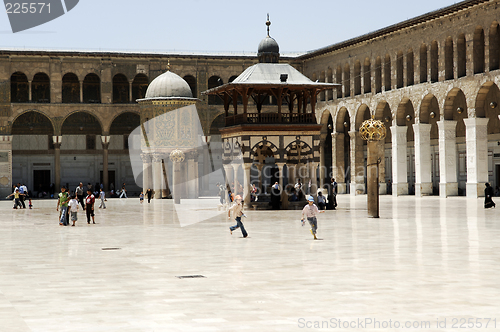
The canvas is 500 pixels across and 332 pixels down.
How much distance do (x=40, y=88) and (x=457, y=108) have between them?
30920 millimetres

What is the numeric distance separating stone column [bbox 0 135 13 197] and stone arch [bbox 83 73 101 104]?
681cm

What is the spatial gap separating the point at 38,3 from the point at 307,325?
10.6 m

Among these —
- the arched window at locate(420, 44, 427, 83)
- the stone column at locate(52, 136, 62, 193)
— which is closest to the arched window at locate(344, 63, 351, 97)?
the arched window at locate(420, 44, 427, 83)

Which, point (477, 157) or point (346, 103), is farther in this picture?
point (346, 103)

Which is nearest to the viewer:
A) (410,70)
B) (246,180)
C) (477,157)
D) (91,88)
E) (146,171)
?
(246,180)

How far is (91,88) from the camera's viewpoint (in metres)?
55.6

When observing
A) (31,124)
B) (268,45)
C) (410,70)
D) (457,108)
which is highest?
(410,70)

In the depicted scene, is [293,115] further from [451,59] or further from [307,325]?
[307,325]

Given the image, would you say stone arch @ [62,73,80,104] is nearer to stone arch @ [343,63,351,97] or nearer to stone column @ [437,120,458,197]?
stone arch @ [343,63,351,97]

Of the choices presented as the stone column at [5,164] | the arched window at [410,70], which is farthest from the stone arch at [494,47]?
the stone column at [5,164]

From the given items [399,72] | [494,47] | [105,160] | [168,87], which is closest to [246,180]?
[494,47]

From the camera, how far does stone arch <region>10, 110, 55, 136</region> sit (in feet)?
182

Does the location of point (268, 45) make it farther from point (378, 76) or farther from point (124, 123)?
point (124, 123)

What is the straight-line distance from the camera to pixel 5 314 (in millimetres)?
7875
